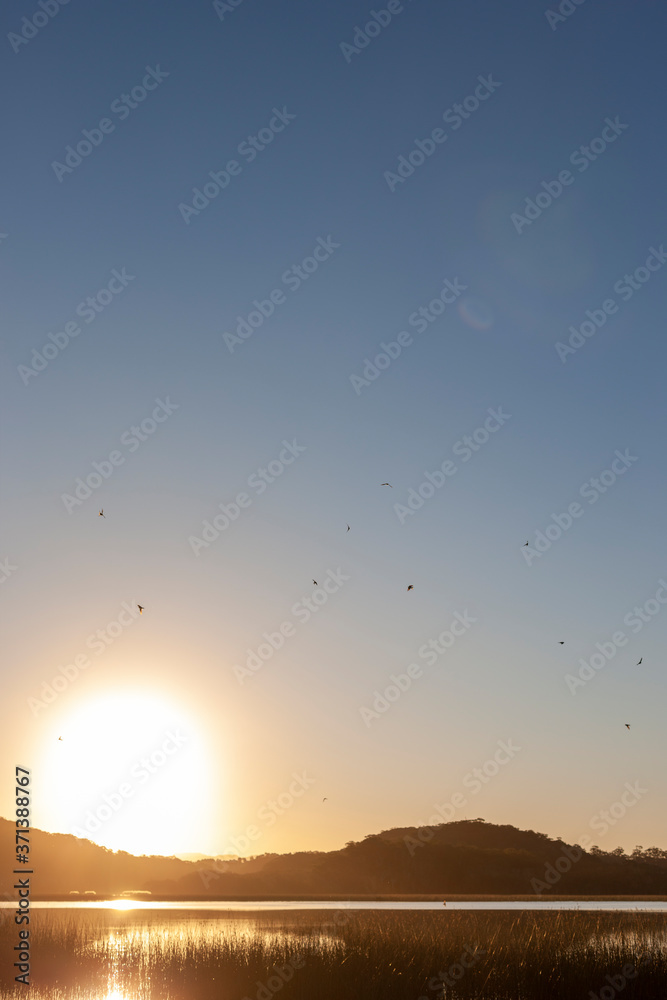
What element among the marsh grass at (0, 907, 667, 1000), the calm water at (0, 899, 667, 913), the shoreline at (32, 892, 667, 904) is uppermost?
the marsh grass at (0, 907, 667, 1000)

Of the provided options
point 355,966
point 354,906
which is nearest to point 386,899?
point 354,906

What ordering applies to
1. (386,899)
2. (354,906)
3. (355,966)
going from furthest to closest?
(386,899), (354,906), (355,966)

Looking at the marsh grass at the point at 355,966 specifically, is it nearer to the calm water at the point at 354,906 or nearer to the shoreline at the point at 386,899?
the calm water at the point at 354,906

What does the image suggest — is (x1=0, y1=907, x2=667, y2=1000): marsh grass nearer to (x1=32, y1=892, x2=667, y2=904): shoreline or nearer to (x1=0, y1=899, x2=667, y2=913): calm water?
(x1=0, y1=899, x2=667, y2=913): calm water

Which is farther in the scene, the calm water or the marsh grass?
the calm water

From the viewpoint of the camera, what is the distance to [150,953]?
3747 centimetres

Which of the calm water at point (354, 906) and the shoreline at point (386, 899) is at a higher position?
the calm water at point (354, 906)

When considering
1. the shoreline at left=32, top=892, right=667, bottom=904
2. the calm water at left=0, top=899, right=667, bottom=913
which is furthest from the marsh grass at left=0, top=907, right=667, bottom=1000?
the shoreline at left=32, top=892, right=667, bottom=904

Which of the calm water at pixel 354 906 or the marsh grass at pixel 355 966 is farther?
the calm water at pixel 354 906

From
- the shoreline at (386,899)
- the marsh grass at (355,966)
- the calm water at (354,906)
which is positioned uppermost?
the marsh grass at (355,966)

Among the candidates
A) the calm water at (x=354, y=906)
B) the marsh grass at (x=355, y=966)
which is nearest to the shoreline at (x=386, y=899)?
the calm water at (x=354, y=906)

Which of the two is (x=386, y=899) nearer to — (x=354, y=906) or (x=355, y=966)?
(x=354, y=906)

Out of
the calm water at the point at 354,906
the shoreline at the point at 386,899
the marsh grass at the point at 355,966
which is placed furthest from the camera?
the shoreline at the point at 386,899

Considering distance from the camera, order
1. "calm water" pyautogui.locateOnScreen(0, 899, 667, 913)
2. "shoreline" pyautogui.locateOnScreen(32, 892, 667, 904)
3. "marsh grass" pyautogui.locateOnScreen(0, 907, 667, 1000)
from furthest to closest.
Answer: "shoreline" pyautogui.locateOnScreen(32, 892, 667, 904) < "calm water" pyautogui.locateOnScreen(0, 899, 667, 913) < "marsh grass" pyautogui.locateOnScreen(0, 907, 667, 1000)
